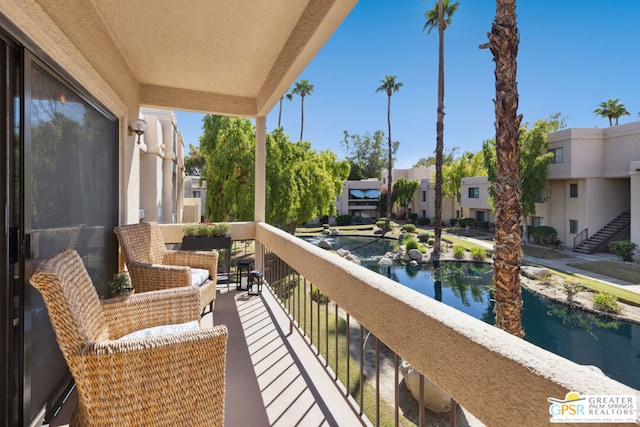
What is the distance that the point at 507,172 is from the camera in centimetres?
534

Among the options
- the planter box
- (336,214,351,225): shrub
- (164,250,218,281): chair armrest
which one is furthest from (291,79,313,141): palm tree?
(164,250,218,281): chair armrest

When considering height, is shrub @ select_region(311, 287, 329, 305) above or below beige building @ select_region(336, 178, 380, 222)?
below

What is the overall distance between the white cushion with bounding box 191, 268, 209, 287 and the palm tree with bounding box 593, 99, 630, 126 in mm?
30679

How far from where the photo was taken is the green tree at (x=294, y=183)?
14023 millimetres

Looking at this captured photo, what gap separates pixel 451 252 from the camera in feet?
55.6

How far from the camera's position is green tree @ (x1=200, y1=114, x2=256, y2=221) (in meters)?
13.0

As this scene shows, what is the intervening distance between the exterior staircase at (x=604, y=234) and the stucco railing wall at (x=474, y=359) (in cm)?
1946

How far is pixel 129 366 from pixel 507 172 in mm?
5656

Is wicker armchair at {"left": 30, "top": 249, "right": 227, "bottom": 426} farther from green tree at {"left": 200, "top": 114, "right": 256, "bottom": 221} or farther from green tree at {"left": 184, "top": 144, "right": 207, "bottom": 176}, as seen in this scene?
green tree at {"left": 184, "top": 144, "right": 207, "bottom": 176}

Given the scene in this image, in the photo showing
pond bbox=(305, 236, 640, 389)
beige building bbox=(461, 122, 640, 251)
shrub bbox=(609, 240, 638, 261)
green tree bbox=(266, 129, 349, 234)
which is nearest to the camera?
pond bbox=(305, 236, 640, 389)

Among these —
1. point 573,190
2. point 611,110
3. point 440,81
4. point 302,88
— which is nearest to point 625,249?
point 573,190

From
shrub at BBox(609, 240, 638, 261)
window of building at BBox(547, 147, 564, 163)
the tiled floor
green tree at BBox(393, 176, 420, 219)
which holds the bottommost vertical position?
shrub at BBox(609, 240, 638, 261)

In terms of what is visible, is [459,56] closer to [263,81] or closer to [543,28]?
[543,28]

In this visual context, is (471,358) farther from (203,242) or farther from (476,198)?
(476,198)
